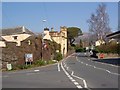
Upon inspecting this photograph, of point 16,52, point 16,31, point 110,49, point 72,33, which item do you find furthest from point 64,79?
point 72,33

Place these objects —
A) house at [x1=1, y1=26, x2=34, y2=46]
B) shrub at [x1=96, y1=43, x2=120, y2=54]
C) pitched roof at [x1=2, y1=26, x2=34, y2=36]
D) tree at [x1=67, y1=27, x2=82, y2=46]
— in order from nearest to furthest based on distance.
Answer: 1. house at [x1=1, y1=26, x2=34, y2=46]
2. pitched roof at [x1=2, y1=26, x2=34, y2=36]
3. shrub at [x1=96, y1=43, x2=120, y2=54]
4. tree at [x1=67, y1=27, x2=82, y2=46]

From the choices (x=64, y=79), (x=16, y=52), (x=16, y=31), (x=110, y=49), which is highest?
(x=16, y=31)

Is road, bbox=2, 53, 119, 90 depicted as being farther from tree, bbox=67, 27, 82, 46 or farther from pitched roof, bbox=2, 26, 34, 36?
tree, bbox=67, 27, 82, 46

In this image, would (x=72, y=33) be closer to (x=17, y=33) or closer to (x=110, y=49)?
(x=110, y=49)

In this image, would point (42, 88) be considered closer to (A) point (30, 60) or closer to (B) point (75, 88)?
(B) point (75, 88)

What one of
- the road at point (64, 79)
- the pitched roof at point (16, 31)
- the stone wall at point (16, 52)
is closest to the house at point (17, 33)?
the pitched roof at point (16, 31)

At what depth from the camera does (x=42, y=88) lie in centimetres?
1566

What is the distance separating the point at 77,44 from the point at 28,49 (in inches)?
4756

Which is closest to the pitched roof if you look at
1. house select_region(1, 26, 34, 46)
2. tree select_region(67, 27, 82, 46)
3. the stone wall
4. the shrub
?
house select_region(1, 26, 34, 46)

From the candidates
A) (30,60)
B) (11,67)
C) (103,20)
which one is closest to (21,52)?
(30,60)

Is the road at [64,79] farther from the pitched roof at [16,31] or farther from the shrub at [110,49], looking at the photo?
the shrub at [110,49]

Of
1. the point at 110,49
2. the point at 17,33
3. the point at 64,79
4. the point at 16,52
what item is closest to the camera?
the point at 64,79

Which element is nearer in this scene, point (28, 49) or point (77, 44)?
point (28, 49)

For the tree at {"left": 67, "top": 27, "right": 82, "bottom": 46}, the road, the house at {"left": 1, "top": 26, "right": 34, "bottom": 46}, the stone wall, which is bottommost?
the road
